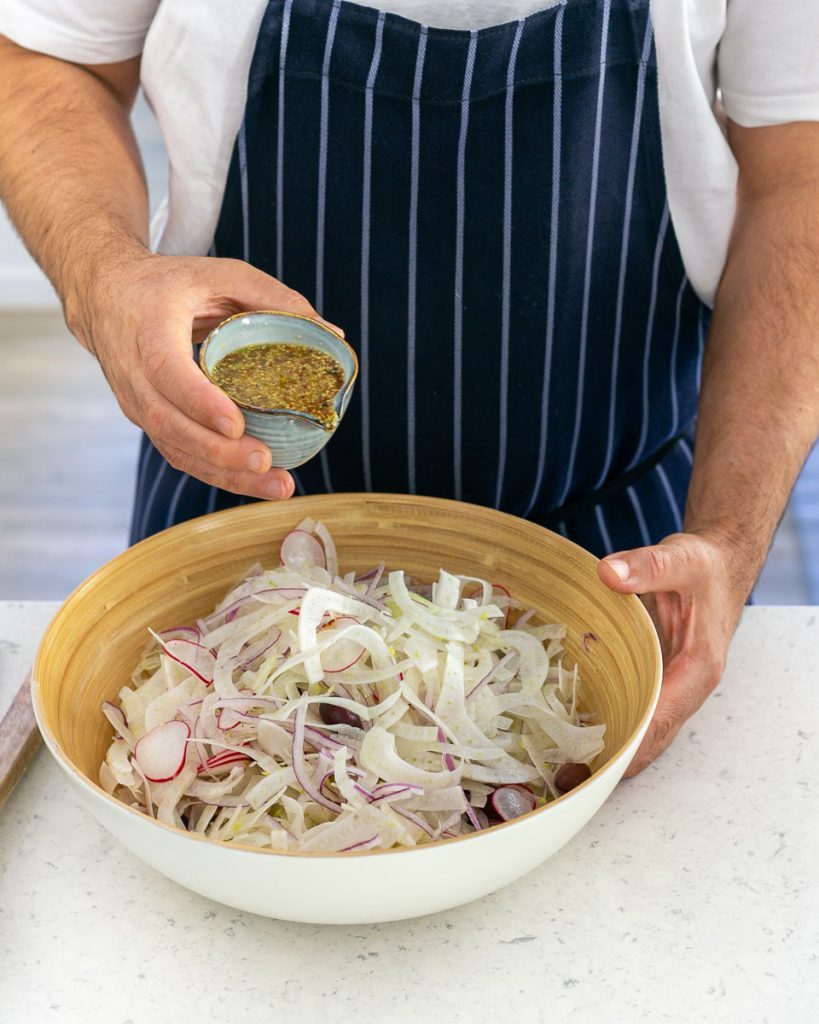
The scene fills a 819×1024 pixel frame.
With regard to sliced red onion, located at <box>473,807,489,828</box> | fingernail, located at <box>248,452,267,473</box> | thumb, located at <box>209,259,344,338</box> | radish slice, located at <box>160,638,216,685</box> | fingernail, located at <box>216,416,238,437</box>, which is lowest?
sliced red onion, located at <box>473,807,489,828</box>

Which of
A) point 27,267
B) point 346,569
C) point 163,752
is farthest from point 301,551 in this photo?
point 27,267

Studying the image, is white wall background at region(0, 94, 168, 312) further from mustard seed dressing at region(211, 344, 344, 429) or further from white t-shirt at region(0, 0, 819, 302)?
mustard seed dressing at region(211, 344, 344, 429)

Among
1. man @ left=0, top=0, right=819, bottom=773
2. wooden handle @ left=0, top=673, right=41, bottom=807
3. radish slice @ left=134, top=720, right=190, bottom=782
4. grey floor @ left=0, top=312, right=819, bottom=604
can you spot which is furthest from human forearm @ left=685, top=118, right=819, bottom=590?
grey floor @ left=0, top=312, right=819, bottom=604

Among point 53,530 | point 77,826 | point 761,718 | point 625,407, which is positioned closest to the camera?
point 77,826

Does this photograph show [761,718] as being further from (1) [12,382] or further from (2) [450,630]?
(1) [12,382]

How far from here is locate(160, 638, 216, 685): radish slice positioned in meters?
1.16

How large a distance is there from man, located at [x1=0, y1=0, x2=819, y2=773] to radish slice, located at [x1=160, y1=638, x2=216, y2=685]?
0.23m

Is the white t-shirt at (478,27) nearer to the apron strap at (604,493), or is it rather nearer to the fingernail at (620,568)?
the apron strap at (604,493)

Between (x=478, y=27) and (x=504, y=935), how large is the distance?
103 cm

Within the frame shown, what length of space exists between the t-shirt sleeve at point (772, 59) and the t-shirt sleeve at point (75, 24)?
0.74m

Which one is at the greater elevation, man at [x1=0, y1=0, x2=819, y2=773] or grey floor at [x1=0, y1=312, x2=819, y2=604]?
man at [x1=0, y1=0, x2=819, y2=773]

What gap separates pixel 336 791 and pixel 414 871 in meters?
0.17

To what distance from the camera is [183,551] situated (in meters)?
1.30

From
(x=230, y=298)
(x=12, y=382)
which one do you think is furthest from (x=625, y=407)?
(x=12, y=382)
